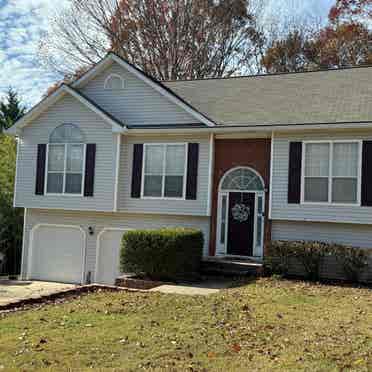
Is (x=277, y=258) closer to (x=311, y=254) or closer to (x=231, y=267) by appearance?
(x=311, y=254)

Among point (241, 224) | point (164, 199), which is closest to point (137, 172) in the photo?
A: point (164, 199)

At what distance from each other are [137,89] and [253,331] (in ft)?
34.0

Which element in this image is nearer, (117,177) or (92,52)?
(117,177)

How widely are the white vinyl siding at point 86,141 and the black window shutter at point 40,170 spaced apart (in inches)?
5.6

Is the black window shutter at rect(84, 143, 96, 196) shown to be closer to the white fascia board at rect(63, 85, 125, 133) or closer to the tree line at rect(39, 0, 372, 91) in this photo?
the white fascia board at rect(63, 85, 125, 133)

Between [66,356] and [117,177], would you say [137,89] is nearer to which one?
[117,177]

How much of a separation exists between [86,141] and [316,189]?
23.4ft

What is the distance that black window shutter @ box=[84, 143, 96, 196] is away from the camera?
15008 mm

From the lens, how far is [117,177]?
1470 centimetres

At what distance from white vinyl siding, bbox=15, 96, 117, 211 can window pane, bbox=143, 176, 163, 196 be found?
3.40 feet

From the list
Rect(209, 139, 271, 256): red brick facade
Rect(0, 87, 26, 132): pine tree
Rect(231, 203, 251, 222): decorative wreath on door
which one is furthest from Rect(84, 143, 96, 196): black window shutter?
Rect(0, 87, 26, 132): pine tree

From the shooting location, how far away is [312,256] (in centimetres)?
1188

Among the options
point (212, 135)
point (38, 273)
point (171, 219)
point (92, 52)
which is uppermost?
point (92, 52)

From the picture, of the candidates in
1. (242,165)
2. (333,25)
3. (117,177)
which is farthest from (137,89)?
(333,25)
